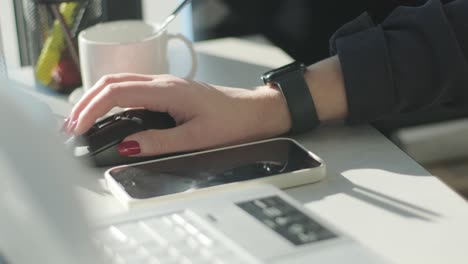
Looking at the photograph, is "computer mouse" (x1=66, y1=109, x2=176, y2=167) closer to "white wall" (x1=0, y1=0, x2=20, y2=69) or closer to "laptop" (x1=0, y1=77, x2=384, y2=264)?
"laptop" (x1=0, y1=77, x2=384, y2=264)

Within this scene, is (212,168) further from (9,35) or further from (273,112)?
(9,35)

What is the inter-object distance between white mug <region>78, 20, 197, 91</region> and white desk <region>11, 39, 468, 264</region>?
0.19 metres

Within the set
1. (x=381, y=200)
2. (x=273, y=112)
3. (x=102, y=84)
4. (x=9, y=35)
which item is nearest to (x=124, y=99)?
(x=102, y=84)

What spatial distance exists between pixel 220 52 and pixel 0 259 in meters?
0.85

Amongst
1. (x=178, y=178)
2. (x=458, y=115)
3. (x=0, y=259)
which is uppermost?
(x=0, y=259)

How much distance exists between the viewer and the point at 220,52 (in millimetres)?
1197

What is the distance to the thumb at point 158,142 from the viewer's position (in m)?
0.83

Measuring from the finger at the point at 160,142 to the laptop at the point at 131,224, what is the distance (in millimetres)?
115

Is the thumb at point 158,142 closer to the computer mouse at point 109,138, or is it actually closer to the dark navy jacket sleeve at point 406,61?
the computer mouse at point 109,138

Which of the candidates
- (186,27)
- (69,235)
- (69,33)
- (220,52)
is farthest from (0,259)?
(186,27)

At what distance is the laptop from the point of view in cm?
33

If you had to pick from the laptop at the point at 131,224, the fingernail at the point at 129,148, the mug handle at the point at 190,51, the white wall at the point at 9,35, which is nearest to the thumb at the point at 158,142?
the fingernail at the point at 129,148

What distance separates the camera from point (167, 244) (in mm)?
610

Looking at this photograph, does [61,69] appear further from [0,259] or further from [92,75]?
[0,259]
